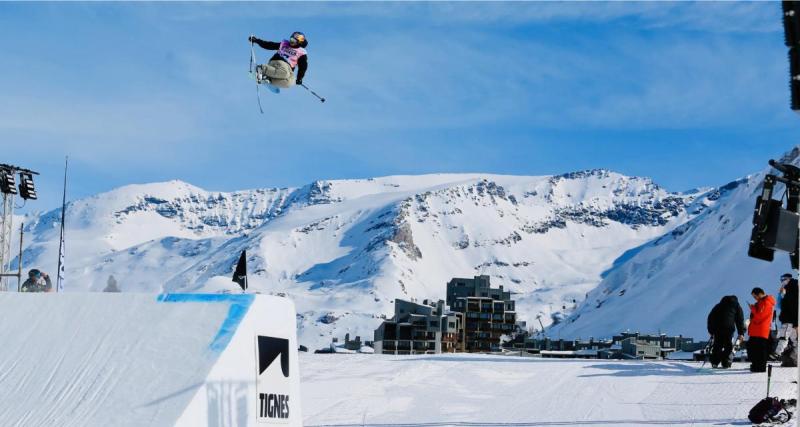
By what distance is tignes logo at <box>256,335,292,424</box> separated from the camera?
11000mm

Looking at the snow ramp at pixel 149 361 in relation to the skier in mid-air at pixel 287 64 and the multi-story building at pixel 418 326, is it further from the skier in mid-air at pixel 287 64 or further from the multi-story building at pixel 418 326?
the multi-story building at pixel 418 326

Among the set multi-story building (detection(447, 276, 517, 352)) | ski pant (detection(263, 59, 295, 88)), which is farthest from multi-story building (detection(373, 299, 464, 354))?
ski pant (detection(263, 59, 295, 88))

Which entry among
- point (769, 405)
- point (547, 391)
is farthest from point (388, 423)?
point (769, 405)

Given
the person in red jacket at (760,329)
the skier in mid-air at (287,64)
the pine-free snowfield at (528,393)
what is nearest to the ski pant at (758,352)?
the person in red jacket at (760,329)

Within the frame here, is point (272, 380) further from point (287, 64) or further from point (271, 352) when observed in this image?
point (287, 64)

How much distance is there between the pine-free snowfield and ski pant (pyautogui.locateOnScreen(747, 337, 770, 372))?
336 mm

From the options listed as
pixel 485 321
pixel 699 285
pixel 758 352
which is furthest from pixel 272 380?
pixel 485 321

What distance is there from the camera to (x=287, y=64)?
18.4 metres

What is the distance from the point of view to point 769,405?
13.5 metres

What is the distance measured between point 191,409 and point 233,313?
1.22 m

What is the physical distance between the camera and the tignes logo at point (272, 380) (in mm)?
11000

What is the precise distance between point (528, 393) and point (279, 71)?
24.9ft

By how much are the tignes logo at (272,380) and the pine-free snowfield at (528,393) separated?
3785mm

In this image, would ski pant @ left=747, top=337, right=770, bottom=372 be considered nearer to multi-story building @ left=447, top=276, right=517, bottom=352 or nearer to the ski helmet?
the ski helmet
